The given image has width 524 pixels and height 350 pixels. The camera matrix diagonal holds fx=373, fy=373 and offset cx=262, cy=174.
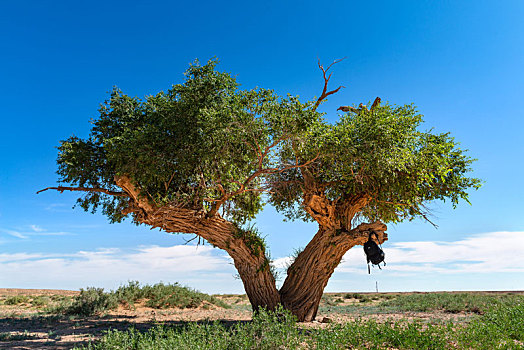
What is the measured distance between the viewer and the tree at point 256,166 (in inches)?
368

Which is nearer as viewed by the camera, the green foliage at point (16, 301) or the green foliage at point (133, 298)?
the green foliage at point (133, 298)

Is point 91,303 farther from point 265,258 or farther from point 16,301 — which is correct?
point 16,301

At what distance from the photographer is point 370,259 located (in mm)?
11094

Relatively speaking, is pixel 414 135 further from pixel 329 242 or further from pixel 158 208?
pixel 158 208

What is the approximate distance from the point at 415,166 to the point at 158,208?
7300mm

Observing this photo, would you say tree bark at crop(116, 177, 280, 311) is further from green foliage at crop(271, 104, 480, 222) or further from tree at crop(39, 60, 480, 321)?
green foliage at crop(271, 104, 480, 222)

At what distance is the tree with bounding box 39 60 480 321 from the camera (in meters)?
9.34

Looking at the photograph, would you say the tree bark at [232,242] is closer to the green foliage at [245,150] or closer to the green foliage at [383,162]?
the green foliage at [245,150]

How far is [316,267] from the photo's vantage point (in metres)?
11.7

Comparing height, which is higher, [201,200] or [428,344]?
[201,200]

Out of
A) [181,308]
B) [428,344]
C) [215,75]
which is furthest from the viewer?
[181,308]

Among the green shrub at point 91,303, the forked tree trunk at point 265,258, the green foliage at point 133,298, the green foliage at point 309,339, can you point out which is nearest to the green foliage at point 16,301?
the green foliage at point 133,298

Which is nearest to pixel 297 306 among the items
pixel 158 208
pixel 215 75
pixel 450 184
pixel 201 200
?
pixel 201 200

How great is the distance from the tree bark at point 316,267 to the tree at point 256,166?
1.2 inches
